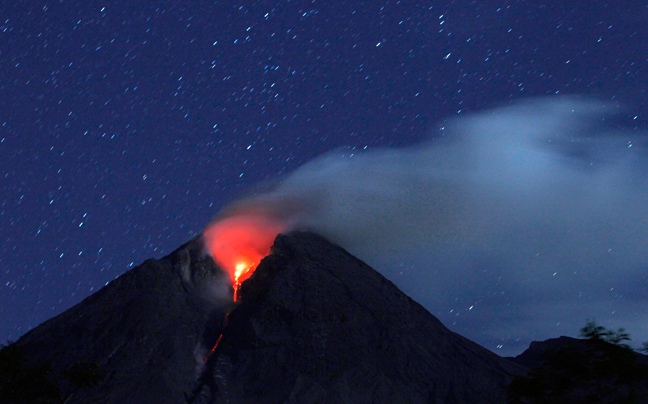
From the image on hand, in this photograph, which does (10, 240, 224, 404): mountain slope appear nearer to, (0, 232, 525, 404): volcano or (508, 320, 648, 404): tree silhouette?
(0, 232, 525, 404): volcano

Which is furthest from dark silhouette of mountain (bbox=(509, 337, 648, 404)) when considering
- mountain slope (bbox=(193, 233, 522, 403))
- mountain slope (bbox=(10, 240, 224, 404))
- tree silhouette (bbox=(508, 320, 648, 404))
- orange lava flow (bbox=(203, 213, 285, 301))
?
orange lava flow (bbox=(203, 213, 285, 301))

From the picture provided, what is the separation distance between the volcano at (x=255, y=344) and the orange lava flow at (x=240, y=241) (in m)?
4.06

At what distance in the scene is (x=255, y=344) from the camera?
80.9 meters

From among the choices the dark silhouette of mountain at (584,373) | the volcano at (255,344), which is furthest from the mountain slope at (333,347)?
the dark silhouette of mountain at (584,373)

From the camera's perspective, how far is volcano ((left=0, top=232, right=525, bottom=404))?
70.6 meters

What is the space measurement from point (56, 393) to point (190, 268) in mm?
34835

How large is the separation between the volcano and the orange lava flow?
4065mm

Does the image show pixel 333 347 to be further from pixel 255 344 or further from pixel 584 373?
pixel 584 373

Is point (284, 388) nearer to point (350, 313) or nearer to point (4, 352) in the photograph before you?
point (350, 313)

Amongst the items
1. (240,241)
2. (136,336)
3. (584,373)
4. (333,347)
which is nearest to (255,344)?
(333,347)

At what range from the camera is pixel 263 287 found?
9419 cm

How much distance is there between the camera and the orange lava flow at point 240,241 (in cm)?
10600

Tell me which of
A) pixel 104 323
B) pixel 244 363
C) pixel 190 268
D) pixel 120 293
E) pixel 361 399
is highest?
pixel 190 268

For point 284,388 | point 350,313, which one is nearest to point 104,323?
point 284,388
